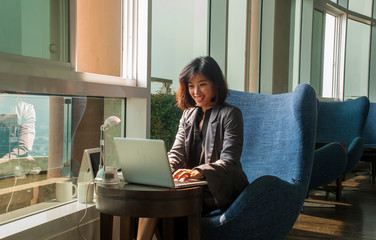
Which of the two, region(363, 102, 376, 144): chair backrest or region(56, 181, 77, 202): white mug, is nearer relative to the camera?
region(56, 181, 77, 202): white mug

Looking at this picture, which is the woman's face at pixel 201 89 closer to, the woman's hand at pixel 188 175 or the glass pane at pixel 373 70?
the woman's hand at pixel 188 175

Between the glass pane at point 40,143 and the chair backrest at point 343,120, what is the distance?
361 cm

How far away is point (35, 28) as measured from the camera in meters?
1.92

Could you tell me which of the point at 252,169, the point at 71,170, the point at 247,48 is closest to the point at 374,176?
the point at 247,48

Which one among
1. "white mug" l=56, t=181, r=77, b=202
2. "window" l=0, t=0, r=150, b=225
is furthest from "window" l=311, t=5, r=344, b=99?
"white mug" l=56, t=181, r=77, b=202

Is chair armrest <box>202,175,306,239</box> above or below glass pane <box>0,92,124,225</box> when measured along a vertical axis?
below

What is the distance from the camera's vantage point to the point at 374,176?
6234 mm


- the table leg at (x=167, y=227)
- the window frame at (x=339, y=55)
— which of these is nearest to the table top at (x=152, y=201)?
the table leg at (x=167, y=227)

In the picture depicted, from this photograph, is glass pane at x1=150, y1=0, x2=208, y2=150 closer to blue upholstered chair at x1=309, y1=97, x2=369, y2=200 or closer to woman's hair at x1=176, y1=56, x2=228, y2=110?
woman's hair at x1=176, y1=56, x2=228, y2=110

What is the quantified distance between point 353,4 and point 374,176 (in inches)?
145

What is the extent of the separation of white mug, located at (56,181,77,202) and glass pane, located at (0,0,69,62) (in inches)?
24.8

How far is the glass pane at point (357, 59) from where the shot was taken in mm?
8219

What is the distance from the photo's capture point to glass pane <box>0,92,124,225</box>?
5.90ft

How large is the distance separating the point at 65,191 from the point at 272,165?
116 centimetres
